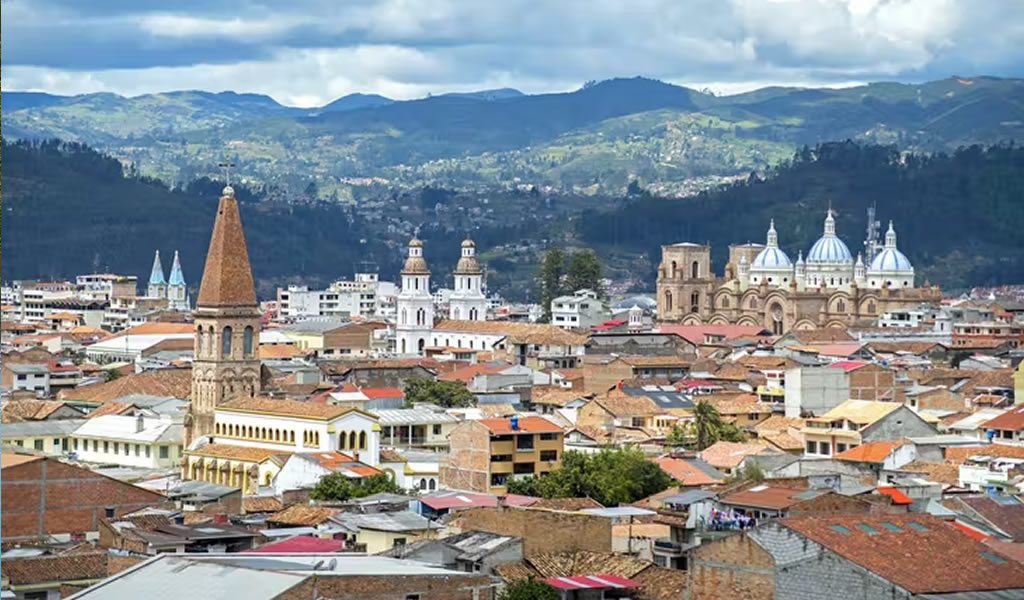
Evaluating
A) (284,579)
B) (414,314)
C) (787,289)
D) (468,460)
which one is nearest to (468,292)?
(414,314)

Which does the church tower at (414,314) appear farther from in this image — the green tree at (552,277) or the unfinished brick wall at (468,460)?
the unfinished brick wall at (468,460)

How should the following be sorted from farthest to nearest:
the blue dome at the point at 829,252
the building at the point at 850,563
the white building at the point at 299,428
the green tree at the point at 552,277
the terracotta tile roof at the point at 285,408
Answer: the green tree at the point at 552,277 → the blue dome at the point at 829,252 → the terracotta tile roof at the point at 285,408 → the white building at the point at 299,428 → the building at the point at 850,563

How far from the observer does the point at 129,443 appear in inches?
2985

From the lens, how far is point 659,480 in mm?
59188

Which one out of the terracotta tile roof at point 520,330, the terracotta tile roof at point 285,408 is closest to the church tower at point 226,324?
the terracotta tile roof at point 285,408

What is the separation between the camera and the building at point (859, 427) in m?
72.8

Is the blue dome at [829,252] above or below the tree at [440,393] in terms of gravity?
above

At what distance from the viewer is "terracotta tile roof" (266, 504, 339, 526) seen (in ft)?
167

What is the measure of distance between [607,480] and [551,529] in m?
12.7

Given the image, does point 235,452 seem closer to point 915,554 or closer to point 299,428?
point 299,428

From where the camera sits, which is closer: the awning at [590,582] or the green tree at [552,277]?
the awning at [590,582]

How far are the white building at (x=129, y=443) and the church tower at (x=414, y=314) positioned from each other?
198 feet

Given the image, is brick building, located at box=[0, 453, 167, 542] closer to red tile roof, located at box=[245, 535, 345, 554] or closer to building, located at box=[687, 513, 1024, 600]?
red tile roof, located at box=[245, 535, 345, 554]

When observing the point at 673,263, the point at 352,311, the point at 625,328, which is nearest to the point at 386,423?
the point at 625,328
